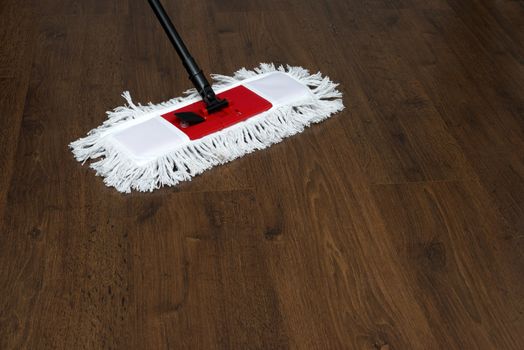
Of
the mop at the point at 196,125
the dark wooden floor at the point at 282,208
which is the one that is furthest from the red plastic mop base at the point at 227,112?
the dark wooden floor at the point at 282,208

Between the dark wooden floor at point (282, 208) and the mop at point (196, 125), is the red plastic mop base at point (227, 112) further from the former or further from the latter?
the dark wooden floor at point (282, 208)

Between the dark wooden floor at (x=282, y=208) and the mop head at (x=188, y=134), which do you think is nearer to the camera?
the dark wooden floor at (x=282, y=208)

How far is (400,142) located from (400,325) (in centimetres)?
54

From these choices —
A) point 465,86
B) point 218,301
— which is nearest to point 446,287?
point 218,301

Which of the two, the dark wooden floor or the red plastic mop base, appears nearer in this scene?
the dark wooden floor

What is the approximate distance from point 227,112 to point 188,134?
0.39 ft

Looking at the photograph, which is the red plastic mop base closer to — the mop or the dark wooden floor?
the mop

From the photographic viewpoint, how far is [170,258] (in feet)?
4.16

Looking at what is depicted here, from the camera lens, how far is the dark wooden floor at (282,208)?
116 cm

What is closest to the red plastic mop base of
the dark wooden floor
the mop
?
the mop

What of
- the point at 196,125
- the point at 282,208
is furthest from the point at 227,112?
the point at 282,208

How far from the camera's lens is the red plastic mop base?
1552mm

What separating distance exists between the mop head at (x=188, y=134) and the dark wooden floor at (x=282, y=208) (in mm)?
33

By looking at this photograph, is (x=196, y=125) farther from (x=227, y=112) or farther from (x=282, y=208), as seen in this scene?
(x=282, y=208)
